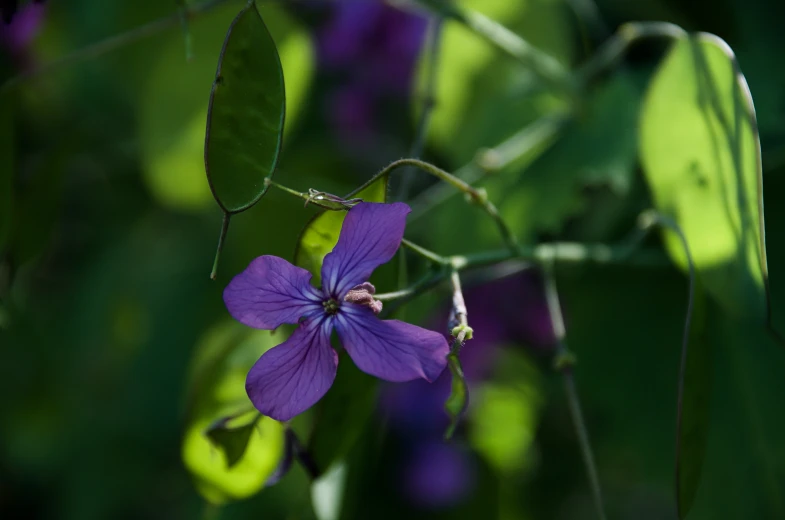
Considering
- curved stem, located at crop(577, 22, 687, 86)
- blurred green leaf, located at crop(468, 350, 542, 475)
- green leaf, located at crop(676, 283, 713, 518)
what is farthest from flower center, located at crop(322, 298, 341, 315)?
blurred green leaf, located at crop(468, 350, 542, 475)

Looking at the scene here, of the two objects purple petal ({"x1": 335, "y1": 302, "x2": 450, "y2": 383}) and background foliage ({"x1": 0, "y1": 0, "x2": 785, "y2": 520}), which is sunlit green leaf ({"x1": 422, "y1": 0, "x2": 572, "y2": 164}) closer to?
background foliage ({"x1": 0, "y1": 0, "x2": 785, "y2": 520})

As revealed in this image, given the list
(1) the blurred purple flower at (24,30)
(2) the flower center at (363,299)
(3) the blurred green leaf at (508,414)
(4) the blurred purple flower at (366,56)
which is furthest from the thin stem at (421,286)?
(1) the blurred purple flower at (24,30)

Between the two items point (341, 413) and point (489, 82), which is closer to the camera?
point (341, 413)

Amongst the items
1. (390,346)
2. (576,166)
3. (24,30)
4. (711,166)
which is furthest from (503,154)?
(24,30)

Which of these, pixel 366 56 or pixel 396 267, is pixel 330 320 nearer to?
pixel 396 267

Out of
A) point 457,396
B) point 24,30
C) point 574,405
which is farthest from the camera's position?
point 24,30

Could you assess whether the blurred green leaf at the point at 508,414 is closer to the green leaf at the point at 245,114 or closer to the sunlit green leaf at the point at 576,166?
the sunlit green leaf at the point at 576,166

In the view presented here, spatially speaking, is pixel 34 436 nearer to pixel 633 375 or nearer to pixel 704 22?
pixel 633 375
